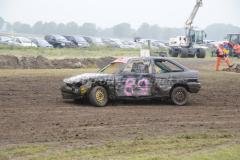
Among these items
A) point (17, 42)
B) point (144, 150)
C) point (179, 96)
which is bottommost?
point (144, 150)

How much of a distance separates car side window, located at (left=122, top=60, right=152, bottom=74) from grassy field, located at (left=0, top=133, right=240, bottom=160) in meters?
4.08

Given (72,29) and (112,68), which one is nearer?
(112,68)

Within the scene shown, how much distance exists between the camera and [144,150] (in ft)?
19.2

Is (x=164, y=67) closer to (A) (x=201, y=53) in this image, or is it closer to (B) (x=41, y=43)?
(A) (x=201, y=53)

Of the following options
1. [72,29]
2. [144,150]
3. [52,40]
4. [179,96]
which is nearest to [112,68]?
[179,96]

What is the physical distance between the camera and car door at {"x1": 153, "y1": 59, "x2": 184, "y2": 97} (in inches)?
423

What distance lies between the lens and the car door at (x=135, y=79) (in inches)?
409

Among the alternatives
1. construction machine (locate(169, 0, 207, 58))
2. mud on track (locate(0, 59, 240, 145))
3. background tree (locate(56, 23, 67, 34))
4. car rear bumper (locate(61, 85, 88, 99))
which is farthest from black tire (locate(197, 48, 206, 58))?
background tree (locate(56, 23, 67, 34))

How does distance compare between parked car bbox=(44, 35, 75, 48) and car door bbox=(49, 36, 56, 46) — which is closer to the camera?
parked car bbox=(44, 35, 75, 48)

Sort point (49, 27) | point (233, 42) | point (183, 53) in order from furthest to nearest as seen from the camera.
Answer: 1. point (49, 27)
2. point (233, 42)
3. point (183, 53)

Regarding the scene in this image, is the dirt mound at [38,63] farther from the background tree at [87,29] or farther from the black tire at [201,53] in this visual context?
the background tree at [87,29]

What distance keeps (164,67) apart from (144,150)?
5543 mm

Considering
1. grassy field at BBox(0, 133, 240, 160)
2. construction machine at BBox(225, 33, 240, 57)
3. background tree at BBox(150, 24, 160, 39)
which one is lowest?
grassy field at BBox(0, 133, 240, 160)

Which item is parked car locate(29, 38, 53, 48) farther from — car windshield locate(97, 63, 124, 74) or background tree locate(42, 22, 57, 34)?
background tree locate(42, 22, 57, 34)
